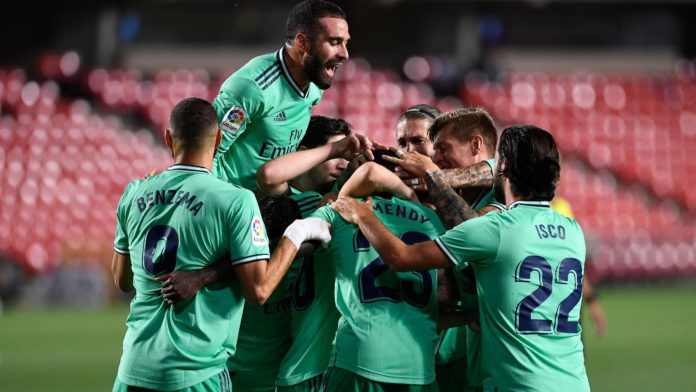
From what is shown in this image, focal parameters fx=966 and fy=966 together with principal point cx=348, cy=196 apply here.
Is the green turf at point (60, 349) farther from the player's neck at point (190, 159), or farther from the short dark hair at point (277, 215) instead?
the player's neck at point (190, 159)

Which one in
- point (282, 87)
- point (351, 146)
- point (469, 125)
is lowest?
point (351, 146)

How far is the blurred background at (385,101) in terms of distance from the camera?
1628 cm

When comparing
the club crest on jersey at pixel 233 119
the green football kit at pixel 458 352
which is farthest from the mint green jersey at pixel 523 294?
the club crest on jersey at pixel 233 119

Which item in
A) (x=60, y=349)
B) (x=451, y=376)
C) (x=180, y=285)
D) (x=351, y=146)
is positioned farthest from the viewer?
(x=60, y=349)

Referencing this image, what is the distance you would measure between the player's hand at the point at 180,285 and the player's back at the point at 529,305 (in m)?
1.17

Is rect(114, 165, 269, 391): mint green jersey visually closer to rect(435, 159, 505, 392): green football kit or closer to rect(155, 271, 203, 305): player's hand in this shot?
rect(155, 271, 203, 305): player's hand

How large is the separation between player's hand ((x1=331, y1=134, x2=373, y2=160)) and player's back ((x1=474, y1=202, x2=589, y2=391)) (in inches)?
33.7

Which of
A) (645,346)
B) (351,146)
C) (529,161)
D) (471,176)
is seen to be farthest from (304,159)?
(645,346)

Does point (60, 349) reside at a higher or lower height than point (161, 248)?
lower

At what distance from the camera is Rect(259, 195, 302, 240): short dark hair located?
448 cm

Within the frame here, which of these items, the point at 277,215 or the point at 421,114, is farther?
the point at 421,114

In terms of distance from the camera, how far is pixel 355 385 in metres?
4.18

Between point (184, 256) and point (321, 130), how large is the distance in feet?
5.25

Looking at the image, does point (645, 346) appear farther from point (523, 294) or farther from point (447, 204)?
point (523, 294)
